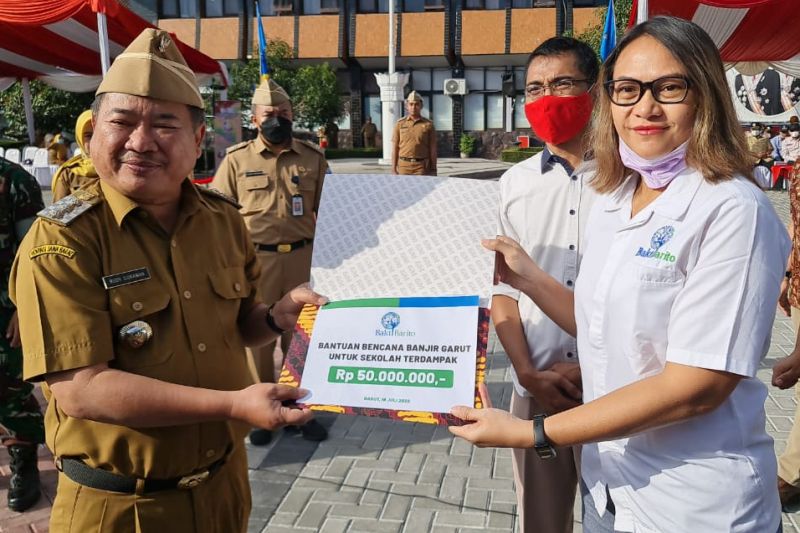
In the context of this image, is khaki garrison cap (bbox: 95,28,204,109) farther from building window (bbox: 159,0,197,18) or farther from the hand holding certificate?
building window (bbox: 159,0,197,18)

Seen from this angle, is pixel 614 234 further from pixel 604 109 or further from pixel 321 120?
pixel 321 120

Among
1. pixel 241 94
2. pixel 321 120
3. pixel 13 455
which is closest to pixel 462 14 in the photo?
pixel 321 120

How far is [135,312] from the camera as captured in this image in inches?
61.8

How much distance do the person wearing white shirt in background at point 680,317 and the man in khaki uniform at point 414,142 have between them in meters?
8.50

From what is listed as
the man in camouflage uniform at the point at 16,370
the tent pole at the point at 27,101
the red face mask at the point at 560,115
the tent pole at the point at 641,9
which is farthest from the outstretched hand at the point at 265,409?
the tent pole at the point at 27,101

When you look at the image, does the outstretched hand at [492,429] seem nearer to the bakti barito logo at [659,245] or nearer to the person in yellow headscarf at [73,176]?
the bakti barito logo at [659,245]

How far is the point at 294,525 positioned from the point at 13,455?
1.60 meters

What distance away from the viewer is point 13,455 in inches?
133

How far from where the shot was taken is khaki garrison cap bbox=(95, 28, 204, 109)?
5.04 ft

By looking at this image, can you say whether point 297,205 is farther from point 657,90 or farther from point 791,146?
point 791,146

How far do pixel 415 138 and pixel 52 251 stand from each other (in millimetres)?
8822

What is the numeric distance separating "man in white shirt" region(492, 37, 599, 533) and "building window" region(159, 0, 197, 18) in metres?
31.9

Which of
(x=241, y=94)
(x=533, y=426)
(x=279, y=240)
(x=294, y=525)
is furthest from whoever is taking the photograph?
(x=241, y=94)

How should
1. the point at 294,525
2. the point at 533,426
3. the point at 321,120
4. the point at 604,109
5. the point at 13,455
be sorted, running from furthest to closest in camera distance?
the point at 321,120, the point at 13,455, the point at 294,525, the point at 604,109, the point at 533,426
